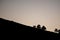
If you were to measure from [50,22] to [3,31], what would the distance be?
220 cm

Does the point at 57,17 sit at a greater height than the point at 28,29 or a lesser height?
greater

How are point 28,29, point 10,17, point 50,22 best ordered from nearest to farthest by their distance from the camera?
point 28,29
point 10,17
point 50,22

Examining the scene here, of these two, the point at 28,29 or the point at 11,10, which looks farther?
the point at 11,10

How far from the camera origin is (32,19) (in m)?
3.10

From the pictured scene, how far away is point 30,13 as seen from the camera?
3.09 metres

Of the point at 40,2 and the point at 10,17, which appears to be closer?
the point at 10,17

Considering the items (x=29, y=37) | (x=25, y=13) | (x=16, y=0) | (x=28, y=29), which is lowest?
(x=29, y=37)

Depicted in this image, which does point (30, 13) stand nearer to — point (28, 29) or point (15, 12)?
point (15, 12)

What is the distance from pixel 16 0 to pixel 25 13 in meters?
0.45

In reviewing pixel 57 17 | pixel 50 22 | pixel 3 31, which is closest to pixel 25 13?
pixel 50 22

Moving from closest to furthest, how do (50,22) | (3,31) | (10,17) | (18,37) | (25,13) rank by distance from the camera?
(3,31) < (18,37) < (10,17) < (25,13) < (50,22)

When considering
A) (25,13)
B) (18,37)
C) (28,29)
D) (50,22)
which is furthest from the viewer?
(50,22)

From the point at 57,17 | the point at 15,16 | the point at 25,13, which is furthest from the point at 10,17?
the point at 57,17

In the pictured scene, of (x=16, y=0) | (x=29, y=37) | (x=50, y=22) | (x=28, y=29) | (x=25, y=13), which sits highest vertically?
(x=16, y=0)
